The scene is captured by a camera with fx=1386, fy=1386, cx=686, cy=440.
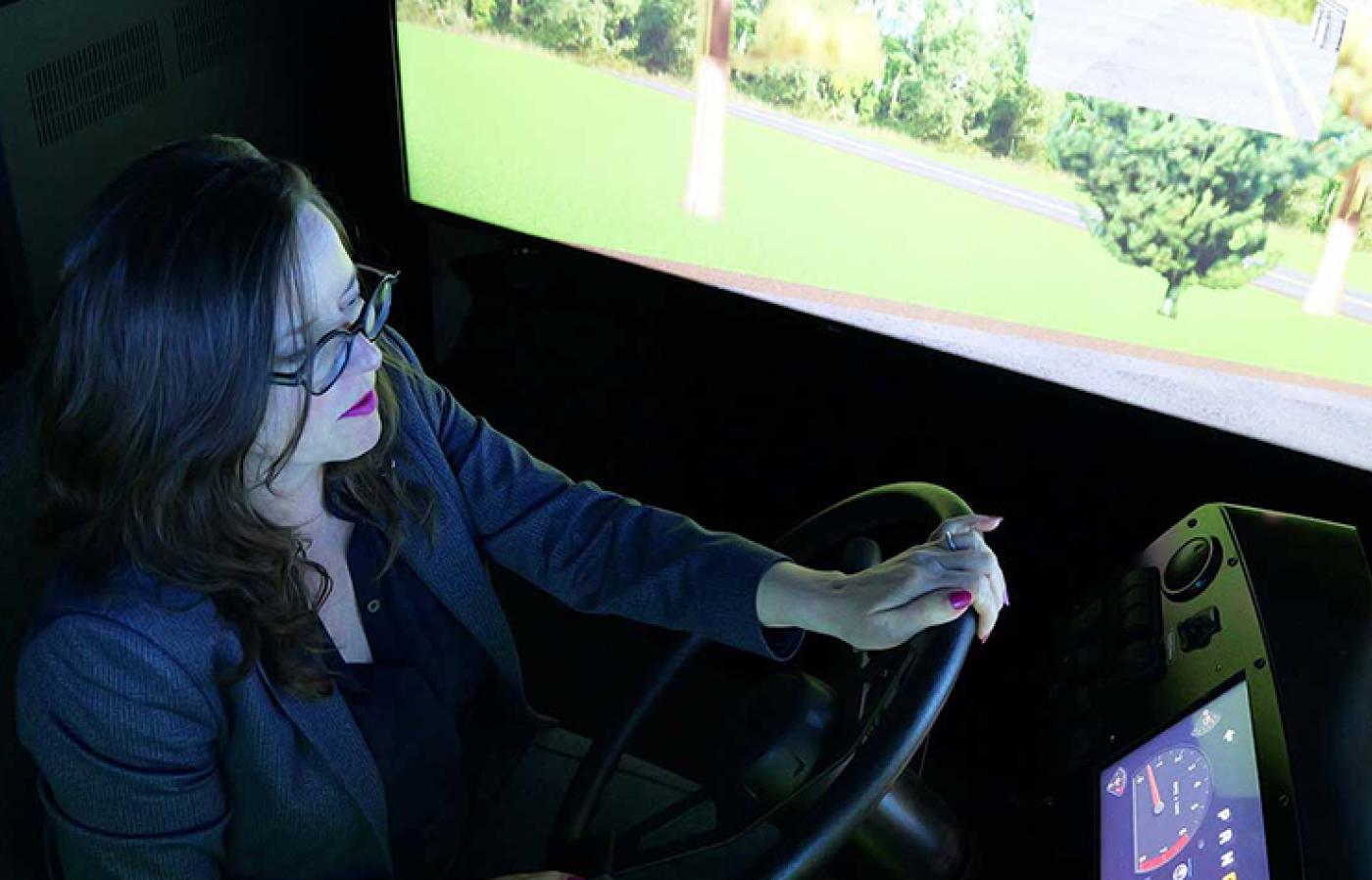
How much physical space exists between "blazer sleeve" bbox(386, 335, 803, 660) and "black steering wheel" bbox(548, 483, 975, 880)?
53 mm

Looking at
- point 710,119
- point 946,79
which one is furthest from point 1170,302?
point 710,119

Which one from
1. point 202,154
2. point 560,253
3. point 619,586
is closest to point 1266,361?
point 619,586

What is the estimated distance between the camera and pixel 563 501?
60.2 inches

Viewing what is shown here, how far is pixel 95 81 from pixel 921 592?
1.17 metres

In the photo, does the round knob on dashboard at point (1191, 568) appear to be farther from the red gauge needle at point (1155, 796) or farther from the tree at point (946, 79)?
the tree at point (946, 79)

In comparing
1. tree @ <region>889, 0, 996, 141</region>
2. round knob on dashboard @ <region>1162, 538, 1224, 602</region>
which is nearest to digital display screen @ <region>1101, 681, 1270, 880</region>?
round knob on dashboard @ <region>1162, 538, 1224, 602</region>

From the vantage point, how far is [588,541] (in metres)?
1.51

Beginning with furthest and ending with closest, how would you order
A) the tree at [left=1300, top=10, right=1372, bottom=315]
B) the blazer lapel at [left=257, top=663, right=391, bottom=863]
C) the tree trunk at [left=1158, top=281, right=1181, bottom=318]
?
the tree trunk at [left=1158, top=281, right=1181, bottom=318] < the tree at [left=1300, top=10, right=1372, bottom=315] < the blazer lapel at [left=257, top=663, right=391, bottom=863]

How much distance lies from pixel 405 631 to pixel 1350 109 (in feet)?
3.93

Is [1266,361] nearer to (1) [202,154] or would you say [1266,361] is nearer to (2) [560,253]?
(2) [560,253]

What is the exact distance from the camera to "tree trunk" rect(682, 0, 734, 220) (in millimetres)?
1924

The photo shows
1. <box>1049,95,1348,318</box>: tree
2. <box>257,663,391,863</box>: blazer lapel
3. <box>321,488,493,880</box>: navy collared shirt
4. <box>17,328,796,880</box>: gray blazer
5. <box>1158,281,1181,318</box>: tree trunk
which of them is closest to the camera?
<box>17,328,796,880</box>: gray blazer

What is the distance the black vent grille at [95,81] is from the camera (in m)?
1.59

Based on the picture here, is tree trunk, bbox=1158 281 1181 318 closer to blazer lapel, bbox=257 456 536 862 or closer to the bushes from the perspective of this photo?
the bushes
